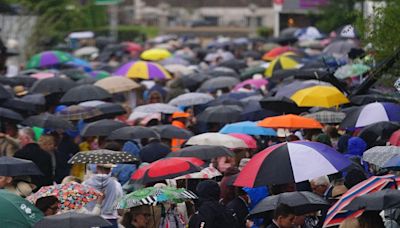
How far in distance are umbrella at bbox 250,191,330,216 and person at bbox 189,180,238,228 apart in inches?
28.6

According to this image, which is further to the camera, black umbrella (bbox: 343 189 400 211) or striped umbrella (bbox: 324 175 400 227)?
striped umbrella (bbox: 324 175 400 227)

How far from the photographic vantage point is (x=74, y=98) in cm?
2162

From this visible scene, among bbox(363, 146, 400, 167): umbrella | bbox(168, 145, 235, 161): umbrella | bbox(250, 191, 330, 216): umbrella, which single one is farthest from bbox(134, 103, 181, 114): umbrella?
bbox(250, 191, 330, 216): umbrella

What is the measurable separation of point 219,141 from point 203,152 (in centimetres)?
112

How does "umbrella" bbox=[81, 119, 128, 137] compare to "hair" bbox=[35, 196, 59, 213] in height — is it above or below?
below

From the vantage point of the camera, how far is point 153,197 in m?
11.7

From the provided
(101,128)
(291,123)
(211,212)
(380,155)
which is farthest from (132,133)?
(211,212)

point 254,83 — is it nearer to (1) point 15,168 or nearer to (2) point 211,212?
(1) point 15,168

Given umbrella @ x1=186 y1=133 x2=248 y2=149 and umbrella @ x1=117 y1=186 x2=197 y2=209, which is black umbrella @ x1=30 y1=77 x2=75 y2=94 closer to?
umbrella @ x1=186 y1=133 x2=248 y2=149

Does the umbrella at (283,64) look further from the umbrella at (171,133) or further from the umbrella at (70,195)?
the umbrella at (70,195)

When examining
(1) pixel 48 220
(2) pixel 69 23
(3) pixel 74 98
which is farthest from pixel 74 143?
(2) pixel 69 23

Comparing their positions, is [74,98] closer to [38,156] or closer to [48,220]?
[38,156]

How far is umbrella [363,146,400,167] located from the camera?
1285 centimetres

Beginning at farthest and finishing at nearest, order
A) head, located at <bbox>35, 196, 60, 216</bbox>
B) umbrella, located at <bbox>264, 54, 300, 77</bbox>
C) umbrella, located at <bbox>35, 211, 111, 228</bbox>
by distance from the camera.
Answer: umbrella, located at <bbox>264, 54, 300, 77</bbox> → head, located at <bbox>35, 196, 60, 216</bbox> → umbrella, located at <bbox>35, 211, 111, 228</bbox>
